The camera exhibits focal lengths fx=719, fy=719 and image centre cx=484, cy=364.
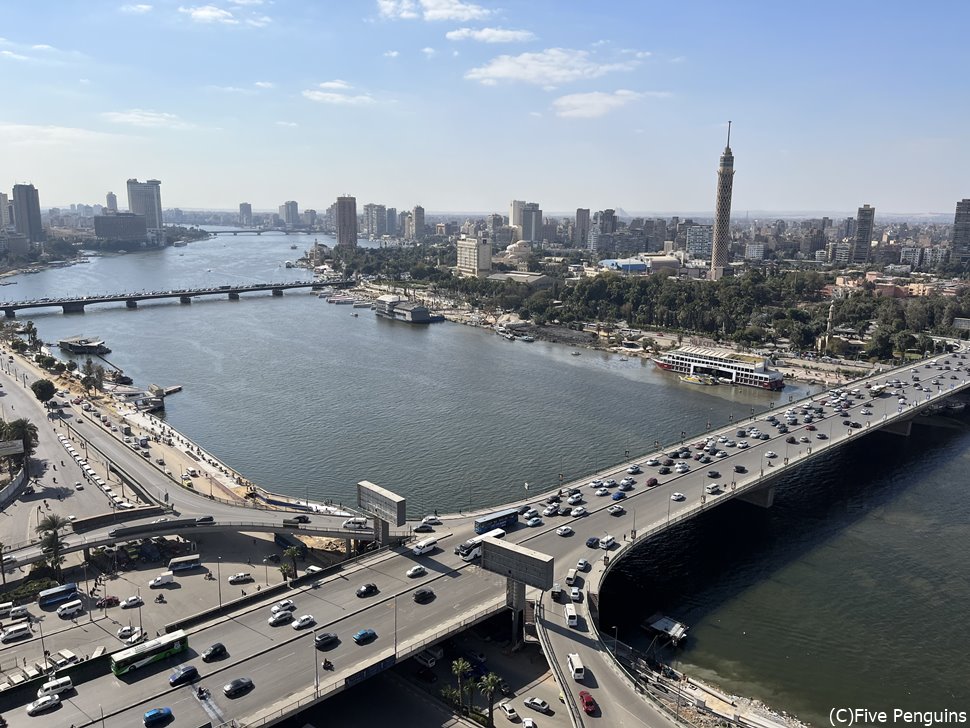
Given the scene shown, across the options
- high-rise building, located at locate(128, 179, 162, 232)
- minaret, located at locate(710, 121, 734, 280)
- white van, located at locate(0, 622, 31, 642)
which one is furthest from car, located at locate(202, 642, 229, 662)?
high-rise building, located at locate(128, 179, 162, 232)

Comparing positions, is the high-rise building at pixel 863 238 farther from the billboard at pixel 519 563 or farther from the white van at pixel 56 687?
the white van at pixel 56 687

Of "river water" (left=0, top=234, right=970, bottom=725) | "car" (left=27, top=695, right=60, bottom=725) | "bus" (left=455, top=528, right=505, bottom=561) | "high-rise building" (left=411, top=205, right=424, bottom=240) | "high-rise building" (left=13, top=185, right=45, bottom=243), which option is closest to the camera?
"car" (left=27, top=695, right=60, bottom=725)

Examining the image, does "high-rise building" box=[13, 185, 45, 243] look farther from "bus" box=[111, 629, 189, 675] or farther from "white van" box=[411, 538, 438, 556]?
"bus" box=[111, 629, 189, 675]

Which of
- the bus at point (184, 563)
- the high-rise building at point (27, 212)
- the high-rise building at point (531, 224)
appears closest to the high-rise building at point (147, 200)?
the high-rise building at point (27, 212)

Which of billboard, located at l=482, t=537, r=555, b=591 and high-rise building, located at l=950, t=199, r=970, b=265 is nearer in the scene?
billboard, located at l=482, t=537, r=555, b=591

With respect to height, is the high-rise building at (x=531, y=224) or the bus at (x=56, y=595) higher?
the high-rise building at (x=531, y=224)

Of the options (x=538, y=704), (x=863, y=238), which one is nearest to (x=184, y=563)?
(x=538, y=704)

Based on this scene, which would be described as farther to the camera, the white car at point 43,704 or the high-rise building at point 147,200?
the high-rise building at point 147,200

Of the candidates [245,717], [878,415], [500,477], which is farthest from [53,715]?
[878,415]
